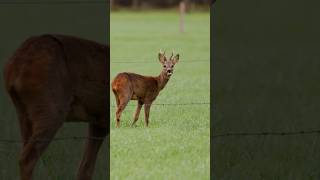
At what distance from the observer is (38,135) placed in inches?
159

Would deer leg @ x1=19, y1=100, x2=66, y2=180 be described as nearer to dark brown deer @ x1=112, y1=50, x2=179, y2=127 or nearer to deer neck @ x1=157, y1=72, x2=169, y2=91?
dark brown deer @ x1=112, y1=50, x2=179, y2=127

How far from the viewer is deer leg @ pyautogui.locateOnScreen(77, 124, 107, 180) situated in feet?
14.3

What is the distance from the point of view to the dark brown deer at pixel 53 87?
13.3 ft

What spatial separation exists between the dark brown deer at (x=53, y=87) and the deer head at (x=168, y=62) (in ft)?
1.43

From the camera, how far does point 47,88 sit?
4066 millimetres

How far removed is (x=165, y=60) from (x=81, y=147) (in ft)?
2.37

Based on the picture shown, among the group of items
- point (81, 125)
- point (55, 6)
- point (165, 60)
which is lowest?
point (81, 125)

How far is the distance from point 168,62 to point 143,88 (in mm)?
218

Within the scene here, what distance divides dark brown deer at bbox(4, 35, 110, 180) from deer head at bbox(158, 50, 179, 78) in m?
0.44

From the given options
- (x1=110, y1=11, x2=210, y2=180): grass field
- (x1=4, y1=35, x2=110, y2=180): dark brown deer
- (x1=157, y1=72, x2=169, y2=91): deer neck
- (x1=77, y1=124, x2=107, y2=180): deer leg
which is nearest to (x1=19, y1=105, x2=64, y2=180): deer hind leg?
(x1=4, y1=35, x2=110, y2=180): dark brown deer
